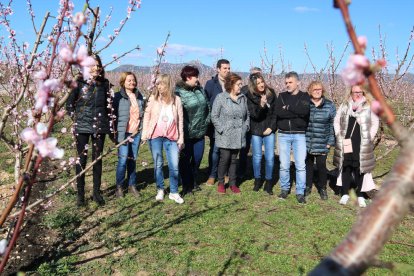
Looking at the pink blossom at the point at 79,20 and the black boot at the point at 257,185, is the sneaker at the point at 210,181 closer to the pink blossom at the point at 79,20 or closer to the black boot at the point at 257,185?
the black boot at the point at 257,185

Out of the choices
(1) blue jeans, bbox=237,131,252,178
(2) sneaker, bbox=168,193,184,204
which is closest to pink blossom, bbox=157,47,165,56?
(2) sneaker, bbox=168,193,184,204

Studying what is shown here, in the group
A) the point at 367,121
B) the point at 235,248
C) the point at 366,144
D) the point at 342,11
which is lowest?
the point at 235,248

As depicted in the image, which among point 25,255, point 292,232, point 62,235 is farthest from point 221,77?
point 25,255

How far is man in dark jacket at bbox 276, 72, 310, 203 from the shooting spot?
19.0 feet

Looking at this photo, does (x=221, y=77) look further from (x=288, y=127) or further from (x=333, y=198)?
(x=333, y=198)

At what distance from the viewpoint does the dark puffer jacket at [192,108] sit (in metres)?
6.05

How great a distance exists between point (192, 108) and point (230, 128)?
686mm

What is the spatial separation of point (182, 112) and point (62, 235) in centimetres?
239

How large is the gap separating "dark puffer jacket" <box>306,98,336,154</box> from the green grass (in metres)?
0.91

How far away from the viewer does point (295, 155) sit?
19.6 ft

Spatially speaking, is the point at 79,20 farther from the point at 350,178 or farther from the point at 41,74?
the point at 350,178

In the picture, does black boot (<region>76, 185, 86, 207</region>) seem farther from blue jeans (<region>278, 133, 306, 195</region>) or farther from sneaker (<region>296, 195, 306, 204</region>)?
sneaker (<region>296, 195, 306, 204</region>)

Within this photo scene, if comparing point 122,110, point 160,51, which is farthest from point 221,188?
point 160,51

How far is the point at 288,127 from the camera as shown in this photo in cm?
588
